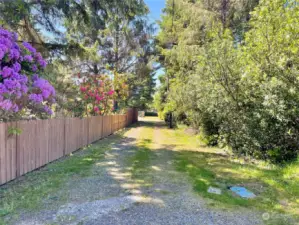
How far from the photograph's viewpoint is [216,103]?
7.30 m

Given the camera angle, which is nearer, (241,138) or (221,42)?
(221,42)

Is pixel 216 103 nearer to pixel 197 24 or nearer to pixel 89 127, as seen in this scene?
pixel 89 127

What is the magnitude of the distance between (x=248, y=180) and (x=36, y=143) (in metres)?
4.75

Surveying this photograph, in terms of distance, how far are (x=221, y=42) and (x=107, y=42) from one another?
49.6 feet

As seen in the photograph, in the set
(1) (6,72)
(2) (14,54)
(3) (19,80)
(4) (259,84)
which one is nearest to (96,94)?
(2) (14,54)

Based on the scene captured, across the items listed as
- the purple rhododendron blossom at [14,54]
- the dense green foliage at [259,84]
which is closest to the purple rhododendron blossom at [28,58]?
the purple rhododendron blossom at [14,54]

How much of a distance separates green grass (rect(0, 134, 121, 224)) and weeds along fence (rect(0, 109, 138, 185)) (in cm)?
21

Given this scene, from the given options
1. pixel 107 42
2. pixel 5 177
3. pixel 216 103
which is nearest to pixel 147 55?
pixel 107 42

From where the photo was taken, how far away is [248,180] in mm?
4863

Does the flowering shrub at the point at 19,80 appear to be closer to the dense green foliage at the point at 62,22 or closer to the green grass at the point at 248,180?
the dense green foliage at the point at 62,22

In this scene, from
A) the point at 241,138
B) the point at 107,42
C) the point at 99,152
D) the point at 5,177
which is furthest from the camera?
the point at 107,42

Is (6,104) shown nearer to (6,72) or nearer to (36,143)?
(6,72)

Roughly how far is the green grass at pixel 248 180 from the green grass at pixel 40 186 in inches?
96.4

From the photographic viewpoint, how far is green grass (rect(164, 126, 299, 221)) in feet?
11.7
